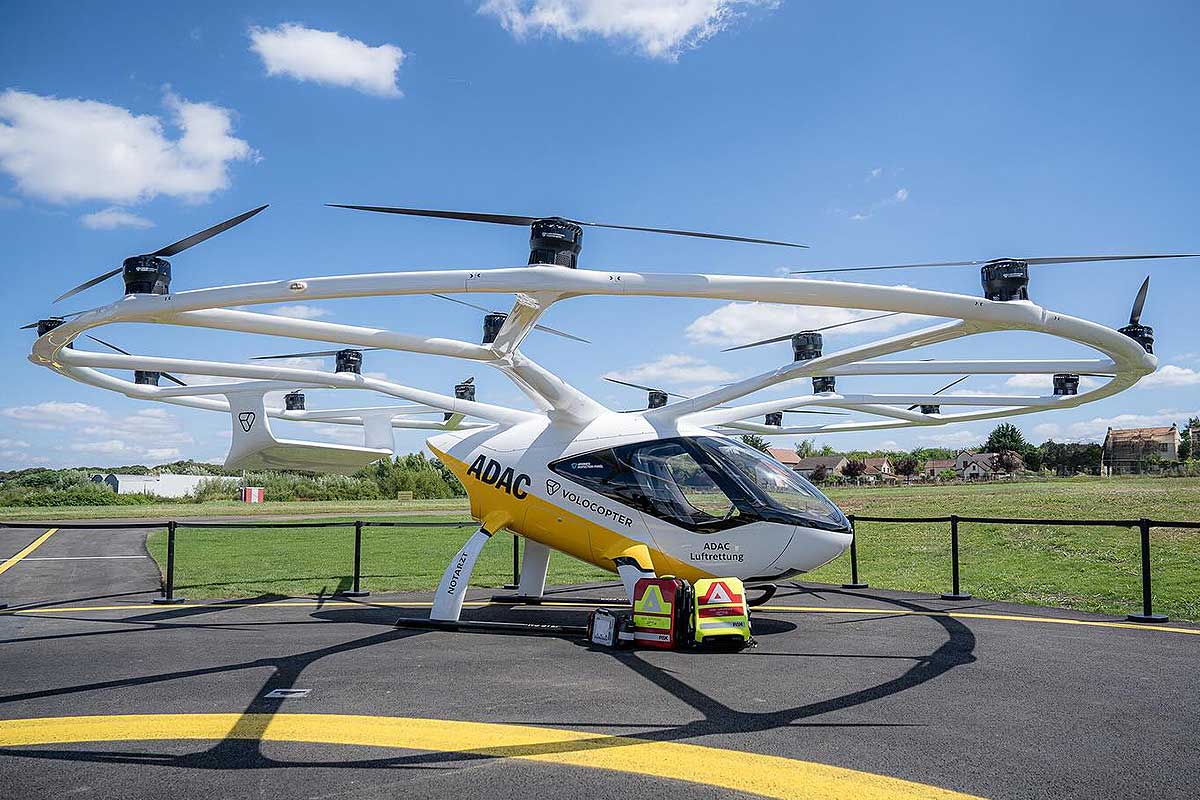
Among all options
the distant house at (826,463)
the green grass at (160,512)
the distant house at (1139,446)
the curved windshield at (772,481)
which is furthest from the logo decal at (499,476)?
the distant house at (826,463)

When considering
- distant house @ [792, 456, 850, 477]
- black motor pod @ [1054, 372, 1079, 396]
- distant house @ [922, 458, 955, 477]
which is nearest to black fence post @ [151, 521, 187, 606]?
black motor pod @ [1054, 372, 1079, 396]

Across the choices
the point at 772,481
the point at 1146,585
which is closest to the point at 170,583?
the point at 772,481

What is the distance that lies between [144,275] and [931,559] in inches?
753

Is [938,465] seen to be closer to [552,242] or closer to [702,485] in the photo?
[702,485]

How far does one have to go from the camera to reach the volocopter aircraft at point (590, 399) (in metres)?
7.34

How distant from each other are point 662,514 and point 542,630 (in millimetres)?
1978

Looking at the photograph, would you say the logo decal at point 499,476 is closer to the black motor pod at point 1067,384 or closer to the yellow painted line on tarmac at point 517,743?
the yellow painted line on tarmac at point 517,743

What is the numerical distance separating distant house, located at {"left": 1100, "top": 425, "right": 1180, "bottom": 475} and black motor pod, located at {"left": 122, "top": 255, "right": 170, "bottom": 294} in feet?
250

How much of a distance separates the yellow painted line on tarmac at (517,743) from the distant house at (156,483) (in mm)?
61484

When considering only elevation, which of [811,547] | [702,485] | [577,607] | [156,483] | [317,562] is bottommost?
[317,562]

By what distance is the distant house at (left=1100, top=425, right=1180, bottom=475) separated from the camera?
72.2 metres

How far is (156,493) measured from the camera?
63531 millimetres

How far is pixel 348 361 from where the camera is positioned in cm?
1441

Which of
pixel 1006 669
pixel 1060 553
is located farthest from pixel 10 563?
pixel 1060 553
